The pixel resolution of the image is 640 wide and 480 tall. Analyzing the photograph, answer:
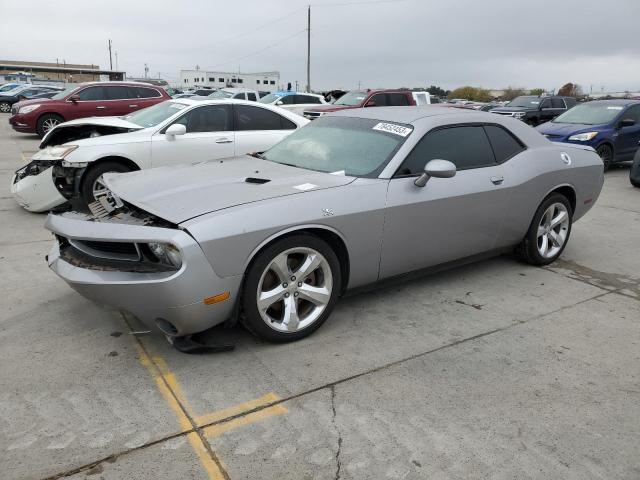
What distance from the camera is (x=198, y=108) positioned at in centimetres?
721

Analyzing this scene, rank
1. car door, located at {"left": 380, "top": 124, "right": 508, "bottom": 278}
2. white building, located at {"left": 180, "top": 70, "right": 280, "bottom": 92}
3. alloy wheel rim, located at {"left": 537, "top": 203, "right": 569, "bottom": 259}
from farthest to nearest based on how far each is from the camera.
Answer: white building, located at {"left": 180, "top": 70, "right": 280, "bottom": 92} → alloy wheel rim, located at {"left": 537, "top": 203, "right": 569, "bottom": 259} → car door, located at {"left": 380, "top": 124, "right": 508, "bottom": 278}

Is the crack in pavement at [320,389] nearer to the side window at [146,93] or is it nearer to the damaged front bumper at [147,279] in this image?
the damaged front bumper at [147,279]

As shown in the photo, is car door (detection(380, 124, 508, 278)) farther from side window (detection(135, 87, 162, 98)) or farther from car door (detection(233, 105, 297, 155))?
side window (detection(135, 87, 162, 98))

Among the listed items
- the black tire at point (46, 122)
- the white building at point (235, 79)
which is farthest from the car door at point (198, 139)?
the white building at point (235, 79)

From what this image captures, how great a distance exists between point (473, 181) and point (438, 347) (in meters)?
1.50

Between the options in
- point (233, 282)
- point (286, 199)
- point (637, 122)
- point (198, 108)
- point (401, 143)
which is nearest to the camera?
point (233, 282)

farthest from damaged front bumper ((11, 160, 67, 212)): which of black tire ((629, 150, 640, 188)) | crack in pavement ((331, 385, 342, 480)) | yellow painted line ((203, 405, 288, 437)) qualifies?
black tire ((629, 150, 640, 188))

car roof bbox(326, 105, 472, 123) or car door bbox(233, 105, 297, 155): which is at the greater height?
Result: car roof bbox(326, 105, 472, 123)

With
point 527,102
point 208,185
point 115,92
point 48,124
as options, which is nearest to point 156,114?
point 208,185

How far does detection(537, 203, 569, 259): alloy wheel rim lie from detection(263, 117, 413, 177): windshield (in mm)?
1911

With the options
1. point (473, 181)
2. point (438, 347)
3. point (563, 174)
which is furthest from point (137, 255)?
point (563, 174)

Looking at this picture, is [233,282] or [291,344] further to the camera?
[291,344]

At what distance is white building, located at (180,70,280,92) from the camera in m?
81.3

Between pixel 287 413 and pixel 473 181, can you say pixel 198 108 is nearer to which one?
pixel 473 181
